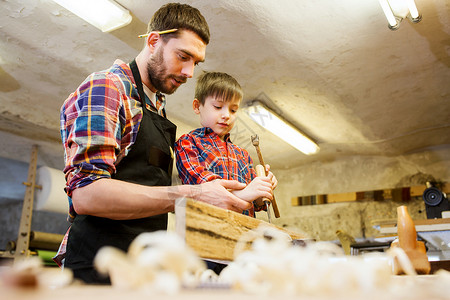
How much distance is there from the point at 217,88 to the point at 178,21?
58cm

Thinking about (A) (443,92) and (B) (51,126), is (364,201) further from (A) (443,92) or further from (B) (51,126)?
(B) (51,126)

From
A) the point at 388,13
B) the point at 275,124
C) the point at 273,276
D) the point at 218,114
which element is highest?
the point at 388,13

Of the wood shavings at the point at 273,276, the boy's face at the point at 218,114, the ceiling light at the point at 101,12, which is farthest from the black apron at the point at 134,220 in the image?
the ceiling light at the point at 101,12

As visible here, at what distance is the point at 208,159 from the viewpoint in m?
2.19

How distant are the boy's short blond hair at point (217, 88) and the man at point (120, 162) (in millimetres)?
527

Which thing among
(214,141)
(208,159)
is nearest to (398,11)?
(214,141)

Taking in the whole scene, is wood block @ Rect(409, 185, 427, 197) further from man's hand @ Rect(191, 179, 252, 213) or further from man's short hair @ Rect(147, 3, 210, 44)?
man's hand @ Rect(191, 179, 252, 213)

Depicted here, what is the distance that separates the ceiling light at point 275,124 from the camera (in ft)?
14.6

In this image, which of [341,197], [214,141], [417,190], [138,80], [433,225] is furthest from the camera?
[341,197]

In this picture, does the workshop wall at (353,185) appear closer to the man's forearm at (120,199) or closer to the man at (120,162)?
the man at (120,162)

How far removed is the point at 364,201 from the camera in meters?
6.02

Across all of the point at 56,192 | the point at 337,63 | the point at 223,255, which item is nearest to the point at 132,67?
the point at 223,255

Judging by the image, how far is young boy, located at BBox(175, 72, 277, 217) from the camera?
82.8 inches

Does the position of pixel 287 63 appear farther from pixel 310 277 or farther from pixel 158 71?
pixel 310 277
